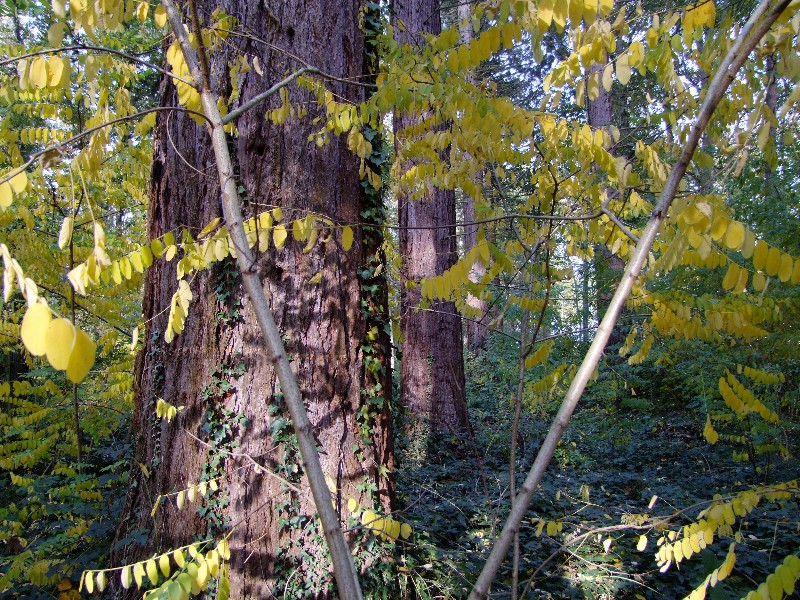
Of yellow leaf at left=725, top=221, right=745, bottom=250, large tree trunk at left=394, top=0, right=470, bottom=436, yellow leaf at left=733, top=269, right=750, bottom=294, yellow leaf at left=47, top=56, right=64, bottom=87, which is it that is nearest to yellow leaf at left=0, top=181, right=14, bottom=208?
yellow leaf at left=47, top=56, right=64, bottom=87

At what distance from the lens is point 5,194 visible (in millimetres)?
972

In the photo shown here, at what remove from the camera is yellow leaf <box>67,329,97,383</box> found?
70cm

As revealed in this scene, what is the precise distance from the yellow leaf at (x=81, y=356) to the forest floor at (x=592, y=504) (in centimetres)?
124

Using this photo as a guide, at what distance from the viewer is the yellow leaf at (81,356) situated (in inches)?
27.6

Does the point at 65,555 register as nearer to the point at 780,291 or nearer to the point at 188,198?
the point at 188,198

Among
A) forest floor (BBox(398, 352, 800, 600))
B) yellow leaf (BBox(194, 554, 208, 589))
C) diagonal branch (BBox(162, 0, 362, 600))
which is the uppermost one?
diagonal branch (BBox(162, 0, 362, 600))

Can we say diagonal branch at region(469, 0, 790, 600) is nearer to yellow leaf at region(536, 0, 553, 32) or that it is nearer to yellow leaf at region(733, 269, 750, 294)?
yellow leaf at region(733, 269, 750, 294)

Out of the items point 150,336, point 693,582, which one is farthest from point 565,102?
point 150,336

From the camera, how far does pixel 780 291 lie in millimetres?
4059

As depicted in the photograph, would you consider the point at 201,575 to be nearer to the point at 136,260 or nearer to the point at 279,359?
the point at 279,359

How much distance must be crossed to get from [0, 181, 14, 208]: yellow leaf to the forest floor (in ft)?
4.97

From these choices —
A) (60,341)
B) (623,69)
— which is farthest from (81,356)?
(623,69)

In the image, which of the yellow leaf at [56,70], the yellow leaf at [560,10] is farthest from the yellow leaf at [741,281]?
the yellow leaf at [56,70]

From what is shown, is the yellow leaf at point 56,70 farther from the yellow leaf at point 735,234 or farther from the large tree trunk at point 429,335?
the large tree trunk at point 429,335
